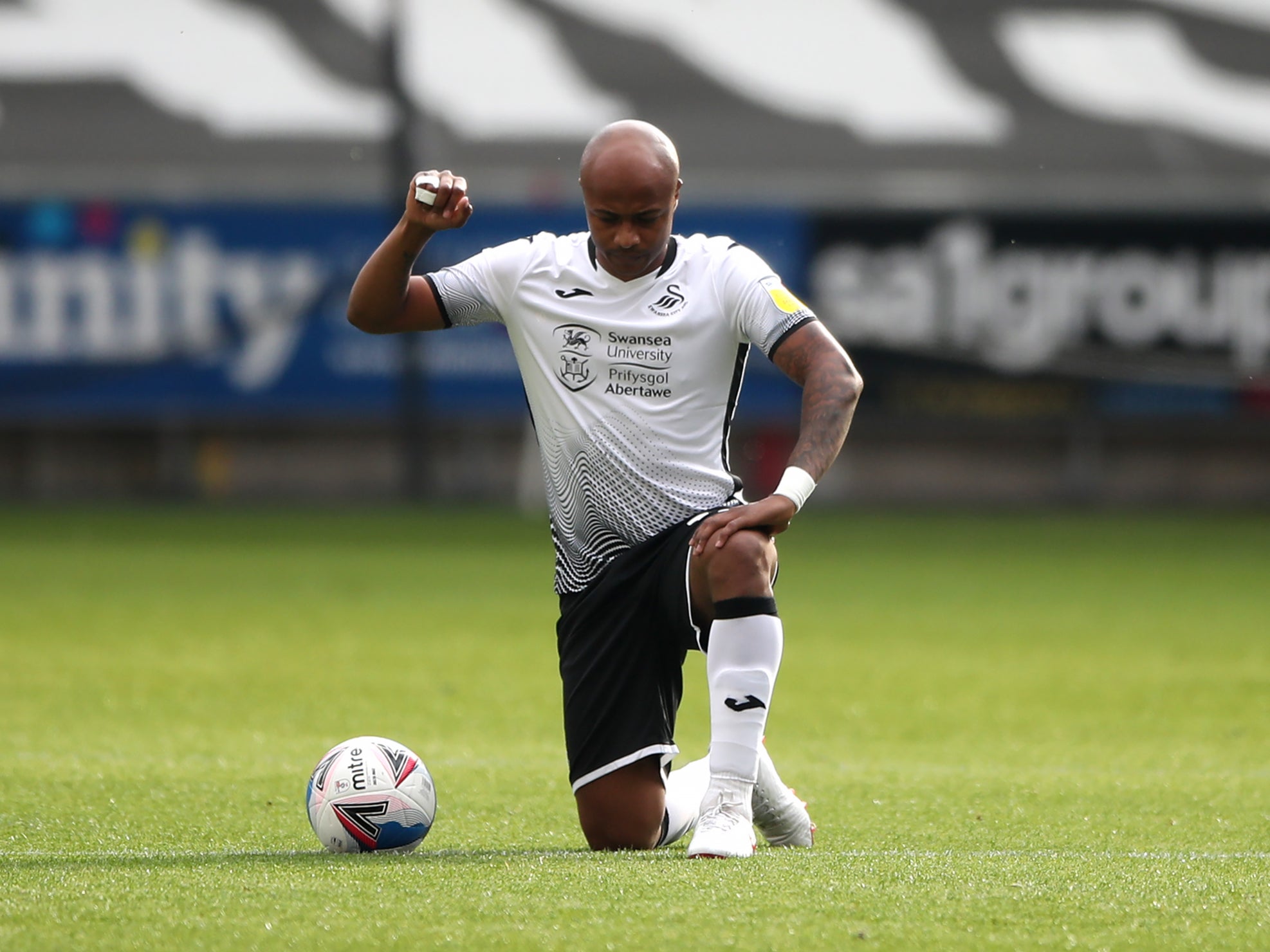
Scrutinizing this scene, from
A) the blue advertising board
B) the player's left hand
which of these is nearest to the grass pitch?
the player's left hand

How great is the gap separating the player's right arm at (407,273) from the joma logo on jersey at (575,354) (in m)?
0.33

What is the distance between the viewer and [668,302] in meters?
4.74

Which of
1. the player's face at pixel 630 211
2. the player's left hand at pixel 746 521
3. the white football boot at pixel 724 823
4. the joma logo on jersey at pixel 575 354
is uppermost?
the player's face at pixel 630 211

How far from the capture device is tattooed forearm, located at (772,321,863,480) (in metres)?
4.41

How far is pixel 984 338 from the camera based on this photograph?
1950cm

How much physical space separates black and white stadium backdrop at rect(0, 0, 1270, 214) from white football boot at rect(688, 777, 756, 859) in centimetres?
1690

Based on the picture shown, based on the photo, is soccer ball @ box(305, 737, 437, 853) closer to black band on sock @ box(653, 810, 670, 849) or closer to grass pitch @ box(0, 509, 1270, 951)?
grass pitch @ box(0, 509, 1270, 951)

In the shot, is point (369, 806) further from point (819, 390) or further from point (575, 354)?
point (819, 390)

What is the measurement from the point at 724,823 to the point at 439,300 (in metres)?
1.59

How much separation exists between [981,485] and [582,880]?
17.7 metres

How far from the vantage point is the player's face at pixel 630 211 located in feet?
14.7

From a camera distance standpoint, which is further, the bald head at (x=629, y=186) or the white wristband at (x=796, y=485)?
the bald head at (x=629, y=186)

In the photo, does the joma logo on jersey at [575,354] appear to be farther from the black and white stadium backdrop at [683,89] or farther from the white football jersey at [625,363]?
the black and white stadium backdrop at [683,89]

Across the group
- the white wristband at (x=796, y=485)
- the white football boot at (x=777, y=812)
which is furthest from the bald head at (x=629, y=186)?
the white football boot at (x=777, y=812)
